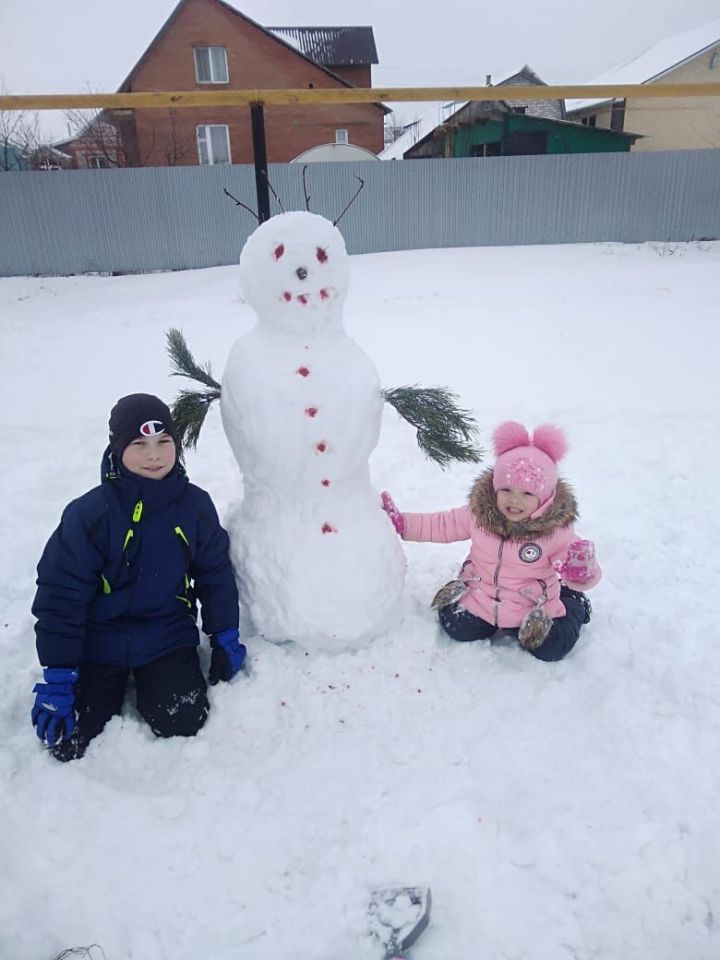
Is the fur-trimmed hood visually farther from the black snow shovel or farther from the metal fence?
the metal fence

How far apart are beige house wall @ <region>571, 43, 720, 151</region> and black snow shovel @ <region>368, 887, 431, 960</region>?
58.4 ft

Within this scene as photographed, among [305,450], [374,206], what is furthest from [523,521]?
[374,206]

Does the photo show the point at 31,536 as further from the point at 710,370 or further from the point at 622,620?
the point at 710,370

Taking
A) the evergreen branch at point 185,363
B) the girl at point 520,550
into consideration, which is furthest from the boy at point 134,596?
the girl at point 520,550

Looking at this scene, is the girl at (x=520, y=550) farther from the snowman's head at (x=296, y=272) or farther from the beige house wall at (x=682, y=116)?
the beige house wall at (x=682, y=116)

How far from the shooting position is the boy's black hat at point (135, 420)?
6.27 feet

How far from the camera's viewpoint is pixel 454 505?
336 centimetres

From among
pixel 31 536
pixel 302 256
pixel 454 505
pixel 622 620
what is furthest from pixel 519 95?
pixel 31 536

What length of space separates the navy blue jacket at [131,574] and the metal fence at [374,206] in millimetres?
9138

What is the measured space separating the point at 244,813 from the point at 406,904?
0.49 m

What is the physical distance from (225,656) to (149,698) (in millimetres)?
257

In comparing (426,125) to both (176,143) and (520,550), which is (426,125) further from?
(520,550)

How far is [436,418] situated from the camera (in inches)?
89.1

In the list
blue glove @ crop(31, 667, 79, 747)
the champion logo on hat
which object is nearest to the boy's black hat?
the champion logo on hat
